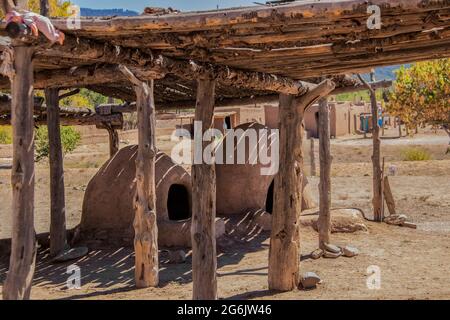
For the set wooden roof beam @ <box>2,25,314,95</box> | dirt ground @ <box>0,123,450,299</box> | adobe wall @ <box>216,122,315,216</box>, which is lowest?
dirt ground @ <box>0,123,450,299</box>

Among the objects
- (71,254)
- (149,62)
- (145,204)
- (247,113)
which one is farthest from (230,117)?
(149,62)

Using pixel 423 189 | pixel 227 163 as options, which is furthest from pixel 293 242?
pixel 423 189

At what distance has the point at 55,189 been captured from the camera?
10164 mm

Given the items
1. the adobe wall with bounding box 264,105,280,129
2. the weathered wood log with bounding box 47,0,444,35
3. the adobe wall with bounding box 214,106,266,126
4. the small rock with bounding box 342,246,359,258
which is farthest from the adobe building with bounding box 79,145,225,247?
the adobe wall with bounding box 264,105,280,129

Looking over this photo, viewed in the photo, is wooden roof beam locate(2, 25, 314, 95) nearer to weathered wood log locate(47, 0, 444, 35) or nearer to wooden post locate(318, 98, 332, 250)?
weathered wood log locate(47, 0, 444, 35)

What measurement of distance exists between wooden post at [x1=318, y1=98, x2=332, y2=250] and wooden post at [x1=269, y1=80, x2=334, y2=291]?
240 centimetres

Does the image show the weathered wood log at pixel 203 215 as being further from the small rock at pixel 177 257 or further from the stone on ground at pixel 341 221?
the stone on ground at pixel 341 221

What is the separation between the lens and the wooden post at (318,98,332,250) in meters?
9.93

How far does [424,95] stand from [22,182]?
16.6 metres

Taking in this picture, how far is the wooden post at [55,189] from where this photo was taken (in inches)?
400

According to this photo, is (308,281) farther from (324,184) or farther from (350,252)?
(324,184)

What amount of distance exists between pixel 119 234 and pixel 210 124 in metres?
5.26

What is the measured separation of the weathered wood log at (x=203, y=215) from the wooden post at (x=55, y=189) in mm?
5046
